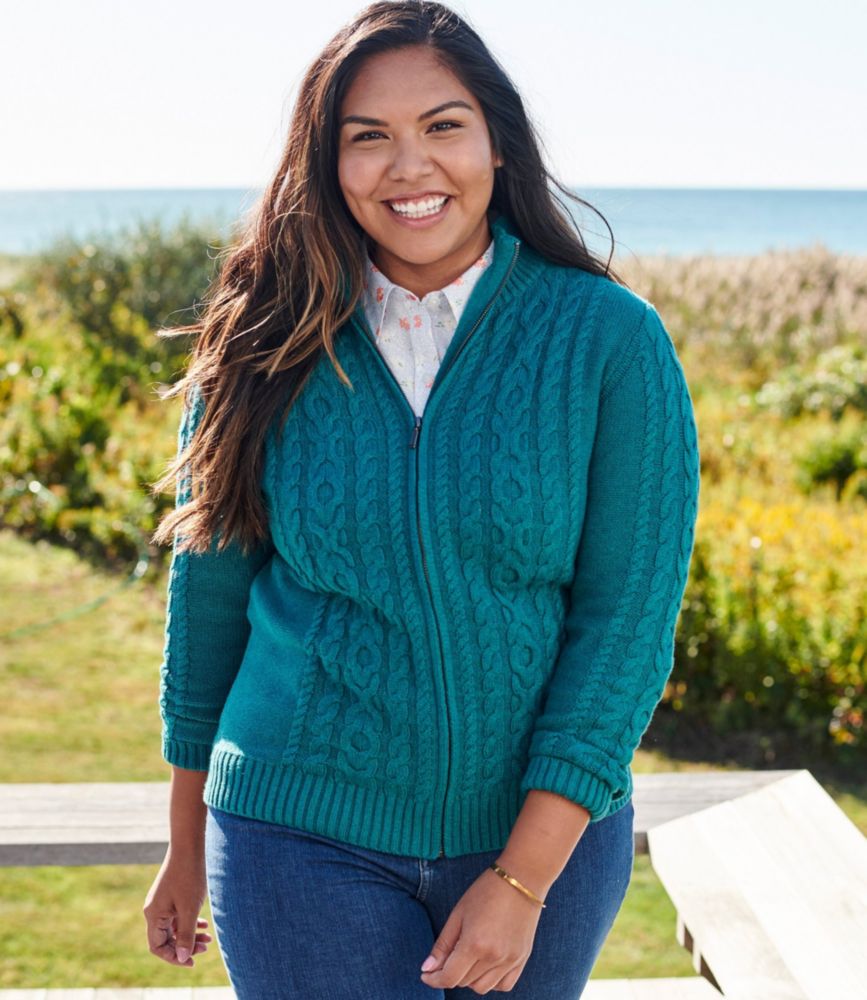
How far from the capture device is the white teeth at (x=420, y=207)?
1.78 m

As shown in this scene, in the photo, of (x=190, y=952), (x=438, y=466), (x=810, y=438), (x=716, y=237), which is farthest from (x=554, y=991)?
(x=716, y=237)

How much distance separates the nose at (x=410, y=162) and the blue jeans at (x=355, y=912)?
92 cm

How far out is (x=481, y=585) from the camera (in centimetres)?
170

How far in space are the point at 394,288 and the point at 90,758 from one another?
134 inches

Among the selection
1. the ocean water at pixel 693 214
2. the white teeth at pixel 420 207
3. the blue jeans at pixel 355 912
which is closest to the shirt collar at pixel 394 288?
the white teeth at pixel 420 207

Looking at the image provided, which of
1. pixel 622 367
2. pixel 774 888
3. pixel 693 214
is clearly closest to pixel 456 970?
pixel 622 367

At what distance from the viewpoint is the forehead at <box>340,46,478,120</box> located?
1.76 meters

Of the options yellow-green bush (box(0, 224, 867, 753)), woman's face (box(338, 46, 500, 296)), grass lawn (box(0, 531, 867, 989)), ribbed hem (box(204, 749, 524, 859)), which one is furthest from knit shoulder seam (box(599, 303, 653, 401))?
grass lawn (box(0, 531, 867, 989))

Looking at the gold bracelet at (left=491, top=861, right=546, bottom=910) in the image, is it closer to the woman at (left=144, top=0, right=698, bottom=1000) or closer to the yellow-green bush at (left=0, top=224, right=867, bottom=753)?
the woman at (left=144, top=0, right=698, bottom=1000)

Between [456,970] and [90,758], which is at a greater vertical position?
[456,970]

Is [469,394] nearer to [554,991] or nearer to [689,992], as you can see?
[554,991]

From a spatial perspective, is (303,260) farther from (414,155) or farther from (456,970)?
(456,970)

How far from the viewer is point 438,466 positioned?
1.73 m

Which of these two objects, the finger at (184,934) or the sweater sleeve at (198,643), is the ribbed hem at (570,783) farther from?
the finger at (184,934)
